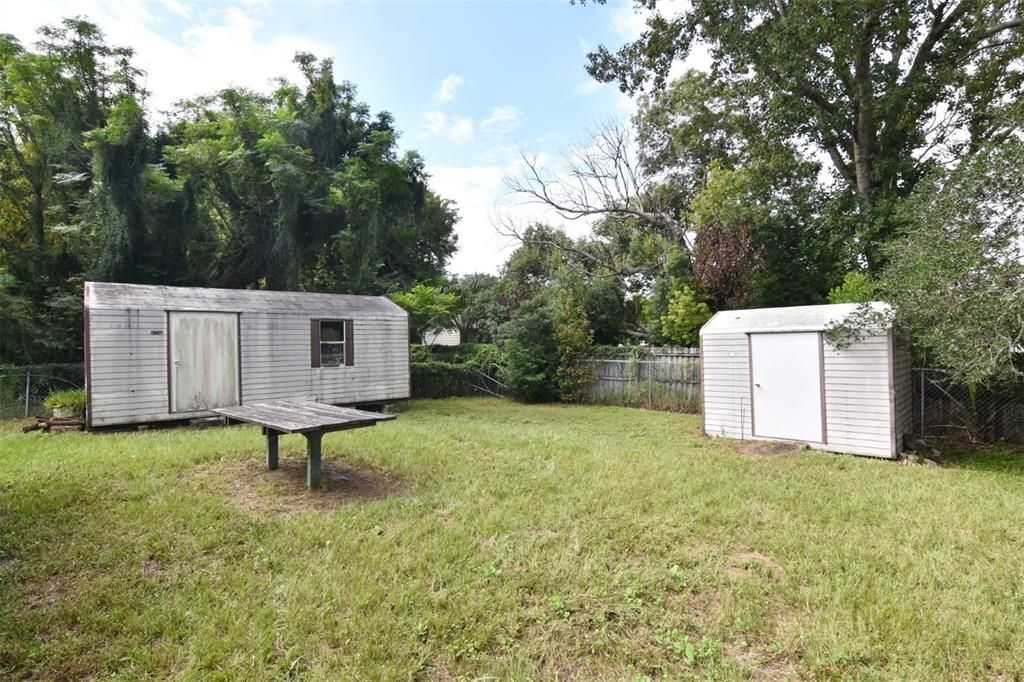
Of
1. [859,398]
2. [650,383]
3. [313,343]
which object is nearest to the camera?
[859,398]

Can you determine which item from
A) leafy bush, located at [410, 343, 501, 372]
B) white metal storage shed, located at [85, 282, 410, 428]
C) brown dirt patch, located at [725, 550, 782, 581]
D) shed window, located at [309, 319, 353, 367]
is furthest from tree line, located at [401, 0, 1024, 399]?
shed window, located at [309, 319, 353, 367]

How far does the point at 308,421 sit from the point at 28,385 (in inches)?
379

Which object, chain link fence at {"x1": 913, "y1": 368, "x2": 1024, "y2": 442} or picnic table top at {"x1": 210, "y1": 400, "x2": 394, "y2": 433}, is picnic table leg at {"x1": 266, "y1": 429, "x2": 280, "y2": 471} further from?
chain link fence at {"x1": 913, "y1": 368, "x2": 1024, "y2": 442}

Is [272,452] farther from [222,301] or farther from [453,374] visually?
[453,374]

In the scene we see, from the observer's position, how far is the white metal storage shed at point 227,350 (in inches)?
331

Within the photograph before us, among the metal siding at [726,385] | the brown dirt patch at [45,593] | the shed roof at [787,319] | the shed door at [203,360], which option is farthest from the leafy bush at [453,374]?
the brown dirt patch at [45,593]

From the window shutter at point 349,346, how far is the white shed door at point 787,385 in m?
8.64

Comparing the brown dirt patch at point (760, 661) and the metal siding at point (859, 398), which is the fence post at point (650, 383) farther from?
the brown dirt patch at point (760, 661)

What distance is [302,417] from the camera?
5195mm

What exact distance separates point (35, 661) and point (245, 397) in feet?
26.4

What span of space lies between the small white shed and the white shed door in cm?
1

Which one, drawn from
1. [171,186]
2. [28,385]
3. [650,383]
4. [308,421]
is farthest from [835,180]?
[28,385]

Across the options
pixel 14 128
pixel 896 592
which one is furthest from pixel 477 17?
pixel 14 128

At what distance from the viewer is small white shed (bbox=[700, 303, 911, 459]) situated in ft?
22.9
